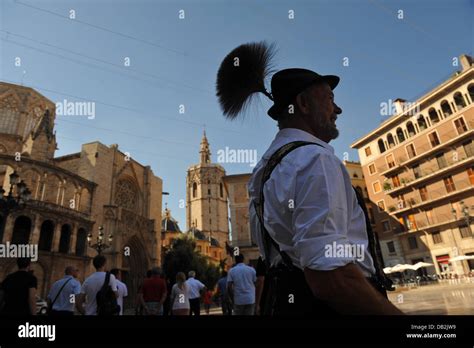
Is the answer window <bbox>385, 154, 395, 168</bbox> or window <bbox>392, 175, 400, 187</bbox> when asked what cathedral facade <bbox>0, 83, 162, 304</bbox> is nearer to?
window <bbox>392, 175, 400, 187</bbox>

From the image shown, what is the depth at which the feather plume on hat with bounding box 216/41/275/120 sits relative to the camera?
165 centimetres

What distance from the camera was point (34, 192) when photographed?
992 inches

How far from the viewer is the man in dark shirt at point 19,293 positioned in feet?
13.3

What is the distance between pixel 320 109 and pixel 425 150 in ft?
106

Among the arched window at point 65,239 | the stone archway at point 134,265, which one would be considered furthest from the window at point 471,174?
the arched window at point 65,239

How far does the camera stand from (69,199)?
94.3 feet

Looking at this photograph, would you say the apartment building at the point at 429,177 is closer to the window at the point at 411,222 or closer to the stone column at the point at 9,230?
the window at the point at 411,222

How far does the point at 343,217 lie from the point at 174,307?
680cm

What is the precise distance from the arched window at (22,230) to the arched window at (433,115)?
35760 millimetres

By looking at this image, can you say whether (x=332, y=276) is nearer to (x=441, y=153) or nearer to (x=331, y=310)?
(x=331, y=310)

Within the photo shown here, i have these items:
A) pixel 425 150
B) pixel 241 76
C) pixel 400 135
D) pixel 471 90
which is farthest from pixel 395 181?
pixel 241 76

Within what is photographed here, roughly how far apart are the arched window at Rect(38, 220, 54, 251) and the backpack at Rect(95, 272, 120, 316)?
21725 millimetres

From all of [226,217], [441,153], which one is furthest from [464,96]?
[226,217]

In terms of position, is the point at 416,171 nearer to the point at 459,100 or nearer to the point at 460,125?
the point at 460,125
